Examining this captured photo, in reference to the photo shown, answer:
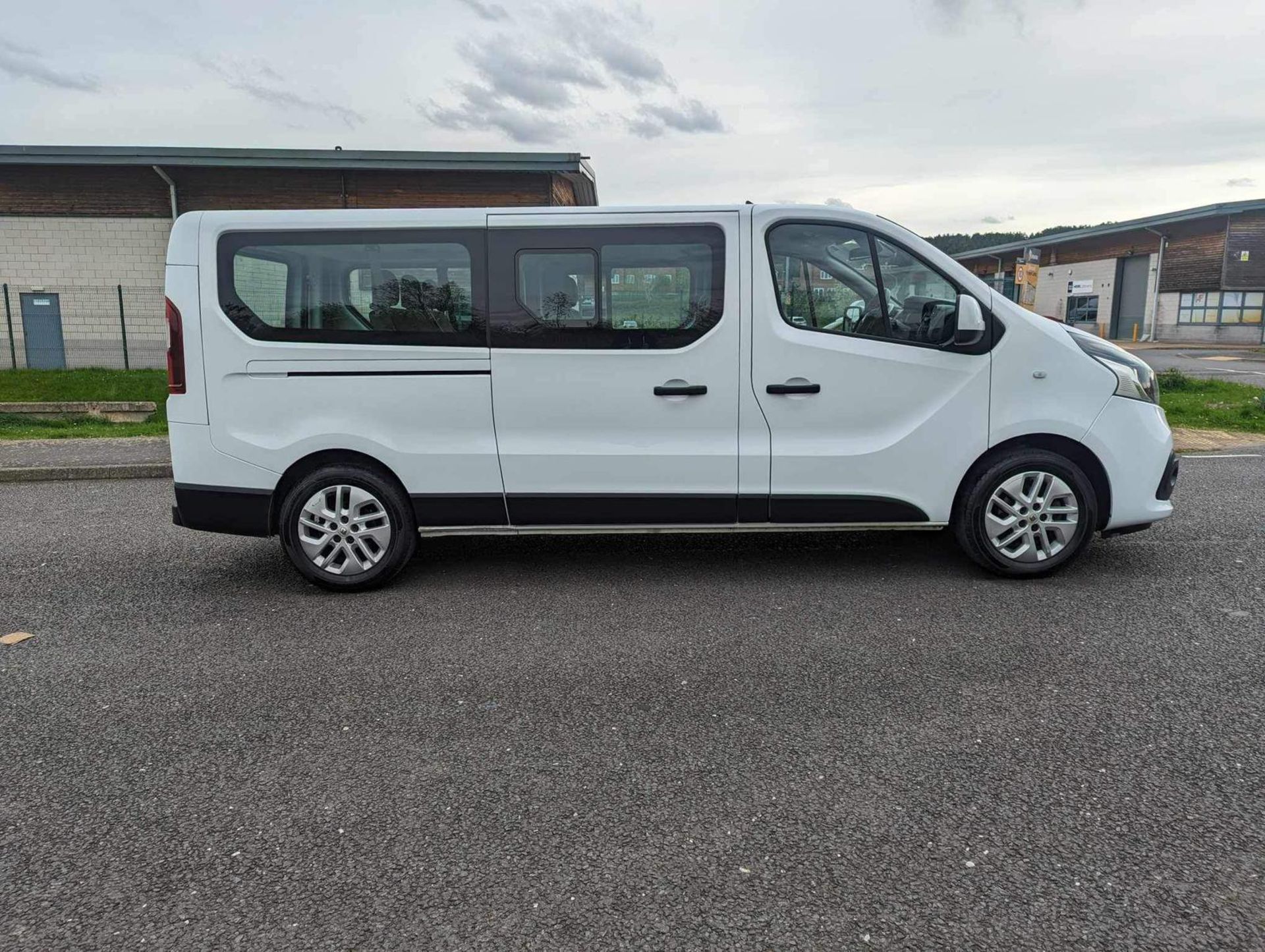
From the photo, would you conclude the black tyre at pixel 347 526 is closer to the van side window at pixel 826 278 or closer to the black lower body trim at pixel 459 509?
the black lower body trim at pixel 459 509

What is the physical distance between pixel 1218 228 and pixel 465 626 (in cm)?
4852

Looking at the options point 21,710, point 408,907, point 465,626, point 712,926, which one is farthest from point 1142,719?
point 21,710

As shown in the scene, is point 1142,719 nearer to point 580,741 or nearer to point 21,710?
point 580,741

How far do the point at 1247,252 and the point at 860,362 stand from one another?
153 ft

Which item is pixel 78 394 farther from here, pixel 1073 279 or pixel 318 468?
pixel 1073 279

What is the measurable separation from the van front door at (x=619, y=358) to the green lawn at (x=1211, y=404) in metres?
7.67

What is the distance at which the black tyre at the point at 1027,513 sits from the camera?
5.08m

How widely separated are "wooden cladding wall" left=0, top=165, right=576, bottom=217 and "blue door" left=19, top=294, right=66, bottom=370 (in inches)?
85.3

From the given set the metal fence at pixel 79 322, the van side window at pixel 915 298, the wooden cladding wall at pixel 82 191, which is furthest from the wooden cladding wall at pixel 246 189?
the van side window at pixel 915 298

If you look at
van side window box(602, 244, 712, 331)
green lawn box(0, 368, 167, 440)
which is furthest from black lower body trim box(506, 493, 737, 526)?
green lawn box(0, 368, 167, 440)

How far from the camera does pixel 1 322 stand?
22.4 metres

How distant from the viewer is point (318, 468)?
5242mm

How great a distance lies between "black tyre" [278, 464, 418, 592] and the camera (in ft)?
17.0

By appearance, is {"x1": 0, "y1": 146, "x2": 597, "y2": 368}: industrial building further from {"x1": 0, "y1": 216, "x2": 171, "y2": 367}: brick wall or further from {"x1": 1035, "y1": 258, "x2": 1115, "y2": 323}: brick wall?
Answer: {"x1": 1035, "y1": 258, "x2": 1115, "y2": 323}: brick wall
